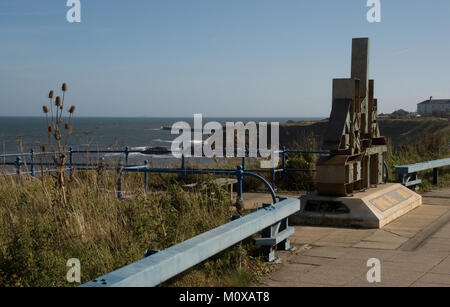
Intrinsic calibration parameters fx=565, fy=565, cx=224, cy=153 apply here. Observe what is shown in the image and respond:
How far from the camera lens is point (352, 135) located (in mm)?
9812

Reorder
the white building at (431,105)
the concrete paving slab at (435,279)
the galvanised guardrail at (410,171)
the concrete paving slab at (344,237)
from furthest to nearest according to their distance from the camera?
the white building at (431,105)
the galvanised guardrail at (410,171)
the concrete paving slab at (344,237)
the concrete paving slab at (435,279)

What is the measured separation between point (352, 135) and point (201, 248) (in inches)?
214

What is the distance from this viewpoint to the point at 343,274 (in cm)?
631

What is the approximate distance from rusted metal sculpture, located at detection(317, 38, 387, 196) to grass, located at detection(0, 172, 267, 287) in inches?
85.3

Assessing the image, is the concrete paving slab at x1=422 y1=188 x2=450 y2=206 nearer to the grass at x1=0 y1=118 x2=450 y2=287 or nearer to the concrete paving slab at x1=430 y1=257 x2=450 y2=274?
the concrete paving slab at x1=430 y1=257 x2=450 y2=274

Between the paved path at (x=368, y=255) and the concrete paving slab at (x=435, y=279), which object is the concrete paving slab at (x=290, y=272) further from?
the concrete paving slab at (x=435, y=279)

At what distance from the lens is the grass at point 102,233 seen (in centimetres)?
539

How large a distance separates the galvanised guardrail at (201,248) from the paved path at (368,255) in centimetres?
38

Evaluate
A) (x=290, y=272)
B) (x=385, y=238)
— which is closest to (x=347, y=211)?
(x=385, y=238)

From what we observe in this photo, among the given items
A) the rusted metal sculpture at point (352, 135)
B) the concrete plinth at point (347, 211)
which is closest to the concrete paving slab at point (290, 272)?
the concrete plinth at point (347, 211)

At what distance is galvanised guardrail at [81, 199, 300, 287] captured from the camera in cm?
405

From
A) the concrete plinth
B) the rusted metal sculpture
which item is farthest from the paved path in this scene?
the rusted metal sculpture

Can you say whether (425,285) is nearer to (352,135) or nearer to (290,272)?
(290,272)
